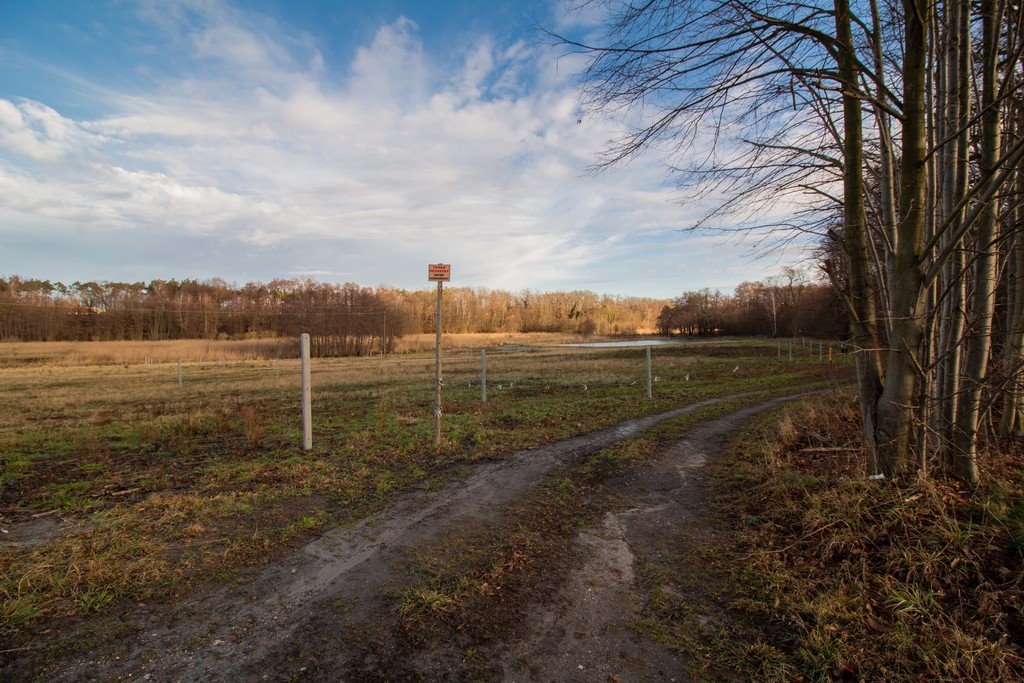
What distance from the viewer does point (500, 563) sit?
3.74 m

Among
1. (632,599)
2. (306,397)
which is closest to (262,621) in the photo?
(632,599)

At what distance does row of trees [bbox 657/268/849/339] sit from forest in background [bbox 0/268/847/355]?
0.18 m

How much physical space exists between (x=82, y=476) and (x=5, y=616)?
3887mm

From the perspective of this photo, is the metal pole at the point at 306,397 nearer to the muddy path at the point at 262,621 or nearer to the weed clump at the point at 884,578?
the muddy path at the point at 262,621

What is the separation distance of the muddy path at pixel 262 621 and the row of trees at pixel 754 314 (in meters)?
45.6

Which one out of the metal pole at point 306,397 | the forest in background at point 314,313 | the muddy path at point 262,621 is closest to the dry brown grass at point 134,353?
the forest in background at point 314,313

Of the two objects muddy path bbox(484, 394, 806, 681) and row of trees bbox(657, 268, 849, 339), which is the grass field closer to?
muddy path bbox(484, 394, 806, 681)

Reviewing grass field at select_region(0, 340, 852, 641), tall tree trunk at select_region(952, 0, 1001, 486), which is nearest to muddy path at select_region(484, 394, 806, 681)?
tall tree trunk at select_region(952, 0, 1001, 486)

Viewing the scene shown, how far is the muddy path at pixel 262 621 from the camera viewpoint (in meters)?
2.57

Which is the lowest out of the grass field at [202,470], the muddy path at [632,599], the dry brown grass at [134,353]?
the dry brown grass at [134,353]

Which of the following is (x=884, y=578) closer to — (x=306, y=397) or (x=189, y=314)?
(x=306, y=397)

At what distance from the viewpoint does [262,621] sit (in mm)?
3035

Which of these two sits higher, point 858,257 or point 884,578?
point 858,257

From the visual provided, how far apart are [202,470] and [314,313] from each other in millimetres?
48273
